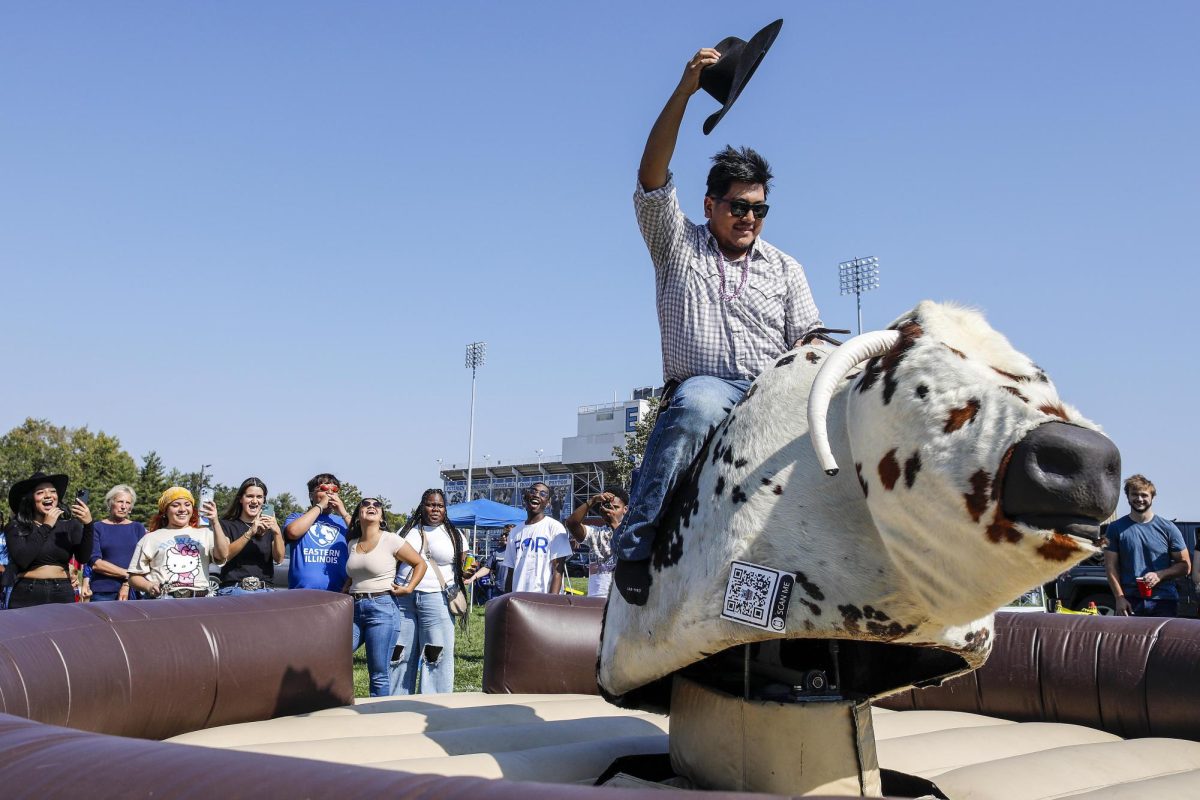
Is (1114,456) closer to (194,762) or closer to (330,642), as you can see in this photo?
(194,762)

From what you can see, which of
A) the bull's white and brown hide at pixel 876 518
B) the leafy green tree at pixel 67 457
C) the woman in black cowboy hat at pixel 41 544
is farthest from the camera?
the leafy green tree at pixel 67 457

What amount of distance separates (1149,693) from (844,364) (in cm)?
305

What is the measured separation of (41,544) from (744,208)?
586 centimetres

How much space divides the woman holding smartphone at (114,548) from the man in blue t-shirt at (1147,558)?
26.3 feet

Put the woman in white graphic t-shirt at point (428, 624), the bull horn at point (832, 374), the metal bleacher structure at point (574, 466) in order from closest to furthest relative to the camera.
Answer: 1. the bull horn at point (832, 374)
2. the woman in white graphic t-shirt at point (428, 624)
3. the metal bleacher structure at point (574, 466)

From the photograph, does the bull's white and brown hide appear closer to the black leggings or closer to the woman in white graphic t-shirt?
the woman in white graphic t-shirt

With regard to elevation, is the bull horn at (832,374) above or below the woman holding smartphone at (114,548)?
above

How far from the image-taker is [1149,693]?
4480 millimetres

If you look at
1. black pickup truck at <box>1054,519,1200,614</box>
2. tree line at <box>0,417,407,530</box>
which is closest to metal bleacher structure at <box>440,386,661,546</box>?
tree line at <box>0,417,407,530</box>

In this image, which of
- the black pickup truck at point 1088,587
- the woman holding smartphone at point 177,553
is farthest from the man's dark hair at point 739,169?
the black pickup truck at point 1088,587

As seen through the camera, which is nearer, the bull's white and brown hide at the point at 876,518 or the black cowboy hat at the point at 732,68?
the bull's white and brown hide at the point at 876,518

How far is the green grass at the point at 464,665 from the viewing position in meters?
9.09

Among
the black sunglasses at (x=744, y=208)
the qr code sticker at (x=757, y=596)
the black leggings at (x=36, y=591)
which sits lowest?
the black leggings at (x=36, y=591)

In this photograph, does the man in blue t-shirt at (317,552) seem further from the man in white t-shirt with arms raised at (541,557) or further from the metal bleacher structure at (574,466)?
the metal bleacher structure at (574,466)
